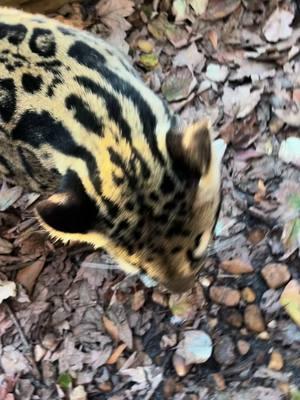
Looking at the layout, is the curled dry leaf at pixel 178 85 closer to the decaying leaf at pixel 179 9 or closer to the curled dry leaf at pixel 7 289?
the decaying leaf at pixel 179 9

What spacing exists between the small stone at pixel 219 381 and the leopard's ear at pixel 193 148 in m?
1.33

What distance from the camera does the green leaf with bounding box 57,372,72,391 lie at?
380 centimetres

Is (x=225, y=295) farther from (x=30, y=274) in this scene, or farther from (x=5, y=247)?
(x=5, y=247)

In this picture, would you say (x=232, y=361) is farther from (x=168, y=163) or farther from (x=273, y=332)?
(x=168, y=163)

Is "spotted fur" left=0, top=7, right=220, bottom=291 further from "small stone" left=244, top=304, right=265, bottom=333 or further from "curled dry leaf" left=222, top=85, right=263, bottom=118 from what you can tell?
"curled dry leaf" left=222, top=85, right=263, bottom=118

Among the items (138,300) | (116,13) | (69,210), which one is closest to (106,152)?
(69,210)

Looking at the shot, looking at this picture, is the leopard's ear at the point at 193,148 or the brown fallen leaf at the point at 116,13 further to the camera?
the brown fallen leaf at the point at 116,13

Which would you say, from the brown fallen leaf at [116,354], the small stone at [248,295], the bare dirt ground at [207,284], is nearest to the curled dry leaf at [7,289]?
the bare dirt ground at [207,284]

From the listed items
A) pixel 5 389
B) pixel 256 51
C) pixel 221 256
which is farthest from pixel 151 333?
pixel 256 51

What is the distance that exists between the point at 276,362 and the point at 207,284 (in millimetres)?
491

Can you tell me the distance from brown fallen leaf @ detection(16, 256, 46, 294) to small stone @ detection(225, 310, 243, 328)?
98 cm

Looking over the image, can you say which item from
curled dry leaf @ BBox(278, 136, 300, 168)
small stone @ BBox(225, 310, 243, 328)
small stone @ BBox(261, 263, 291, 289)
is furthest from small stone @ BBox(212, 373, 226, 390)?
curled dry leaf @ BBox(278, 136, 300, 168)

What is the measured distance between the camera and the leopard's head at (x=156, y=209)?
268cm

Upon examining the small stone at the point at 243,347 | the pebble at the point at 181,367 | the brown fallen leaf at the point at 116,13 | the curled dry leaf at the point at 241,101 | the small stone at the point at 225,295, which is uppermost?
the brown fallen leaf at the point at 116,13
